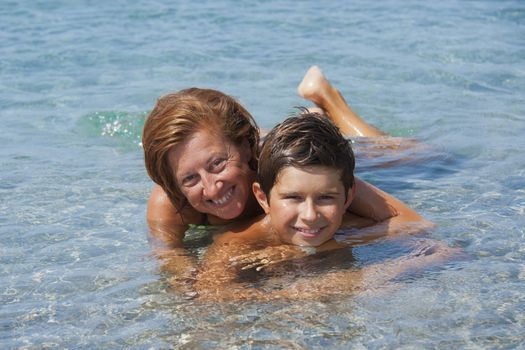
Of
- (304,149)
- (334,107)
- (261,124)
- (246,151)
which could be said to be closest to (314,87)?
(334,107)

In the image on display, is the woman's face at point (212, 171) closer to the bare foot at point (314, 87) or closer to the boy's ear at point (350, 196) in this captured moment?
the boy's ear at point (350, 196)

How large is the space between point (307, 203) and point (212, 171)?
0.62 metres

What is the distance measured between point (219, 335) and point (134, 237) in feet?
5.21

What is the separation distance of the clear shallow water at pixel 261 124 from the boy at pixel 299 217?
0.18 m

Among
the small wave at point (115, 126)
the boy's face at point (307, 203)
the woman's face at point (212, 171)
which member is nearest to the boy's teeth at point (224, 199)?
the woman's face at point (212, 171)

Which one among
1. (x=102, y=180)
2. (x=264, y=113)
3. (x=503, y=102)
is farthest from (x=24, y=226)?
(x=503, y=102)

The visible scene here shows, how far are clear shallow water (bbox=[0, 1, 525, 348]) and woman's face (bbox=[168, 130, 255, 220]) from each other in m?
0.48

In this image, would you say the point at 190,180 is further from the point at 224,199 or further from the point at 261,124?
the point at 261,124

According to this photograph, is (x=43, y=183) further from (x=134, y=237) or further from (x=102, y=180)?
(x=134, y=237)

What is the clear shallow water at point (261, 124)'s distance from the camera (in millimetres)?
3873

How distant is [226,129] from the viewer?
15.4 ft

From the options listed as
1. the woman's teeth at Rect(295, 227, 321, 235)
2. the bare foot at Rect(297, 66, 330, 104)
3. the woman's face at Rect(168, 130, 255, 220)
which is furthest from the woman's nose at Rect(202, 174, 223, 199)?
the bare foot at Rect(297, 66, 330, 104)

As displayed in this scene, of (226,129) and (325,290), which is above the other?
(226,129)

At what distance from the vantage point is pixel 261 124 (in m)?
7.89
